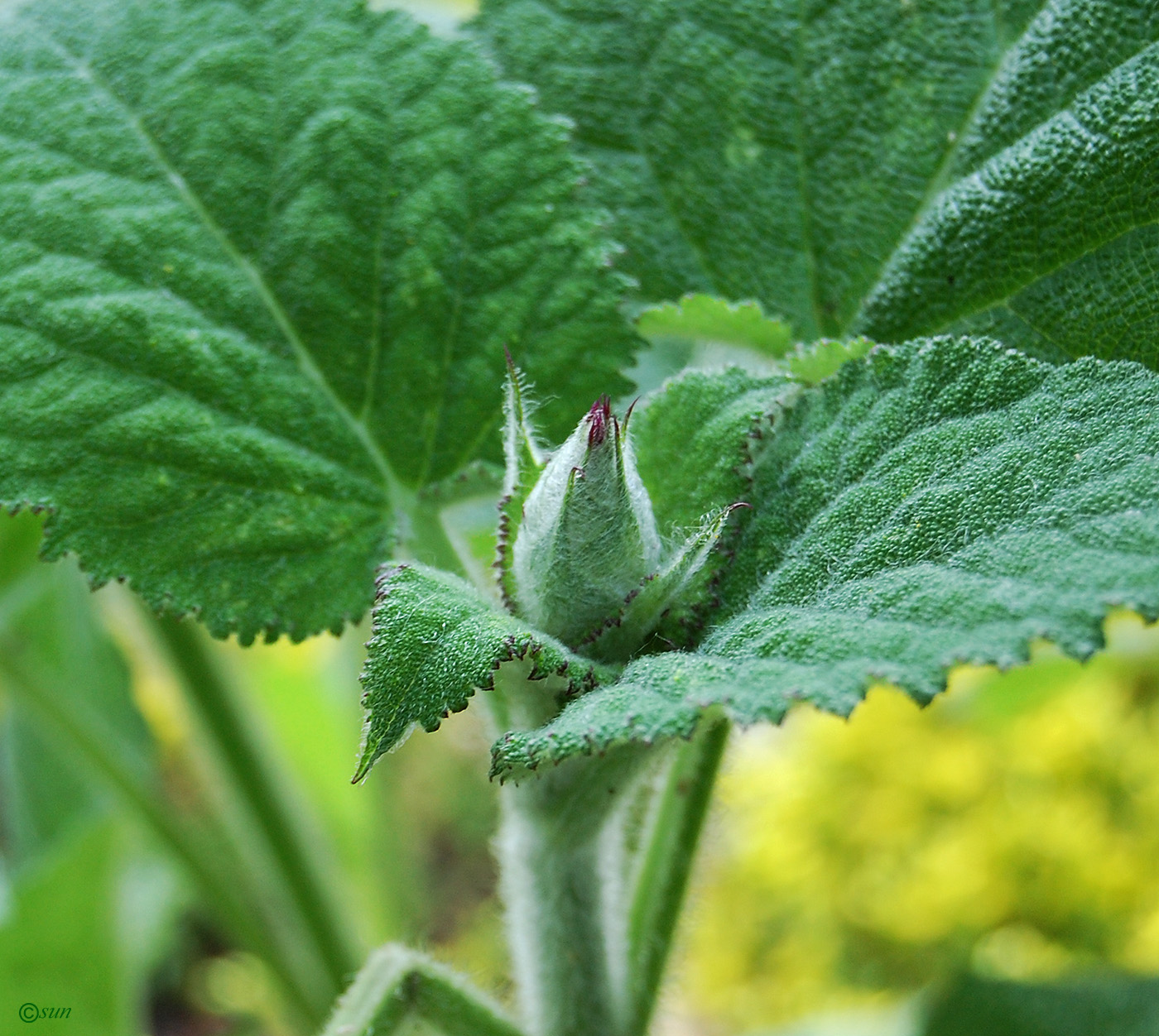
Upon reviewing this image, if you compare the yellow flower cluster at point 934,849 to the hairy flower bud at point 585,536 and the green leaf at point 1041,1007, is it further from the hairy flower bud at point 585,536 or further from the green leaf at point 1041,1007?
the hairy flower bud at point 585,536

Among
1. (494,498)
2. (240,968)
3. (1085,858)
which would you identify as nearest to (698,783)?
(494,498)

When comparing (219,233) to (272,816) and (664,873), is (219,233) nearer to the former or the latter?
(664,873)

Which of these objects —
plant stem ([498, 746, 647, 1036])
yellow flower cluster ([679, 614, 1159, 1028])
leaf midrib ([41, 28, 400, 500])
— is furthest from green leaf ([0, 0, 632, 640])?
yellow flower cluster ([679, 614, 1159, 1028])

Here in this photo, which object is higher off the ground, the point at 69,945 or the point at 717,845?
the point at 69,945

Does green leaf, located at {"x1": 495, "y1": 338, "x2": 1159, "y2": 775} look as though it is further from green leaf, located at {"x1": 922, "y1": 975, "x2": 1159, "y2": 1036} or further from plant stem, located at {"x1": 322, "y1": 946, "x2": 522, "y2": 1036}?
green leaf, located at {"x1": 922, "y1": 975, "x2": 1159, "y2": 1036}

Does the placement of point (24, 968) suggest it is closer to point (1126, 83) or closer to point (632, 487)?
point (632, 487)

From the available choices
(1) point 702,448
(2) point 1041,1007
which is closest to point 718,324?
(1) point 702,448

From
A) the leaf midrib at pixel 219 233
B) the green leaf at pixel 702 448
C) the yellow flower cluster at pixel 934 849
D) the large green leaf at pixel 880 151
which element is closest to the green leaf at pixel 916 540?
the green leaf at pixel 702 448

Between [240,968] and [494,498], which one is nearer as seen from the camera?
[494,498]
